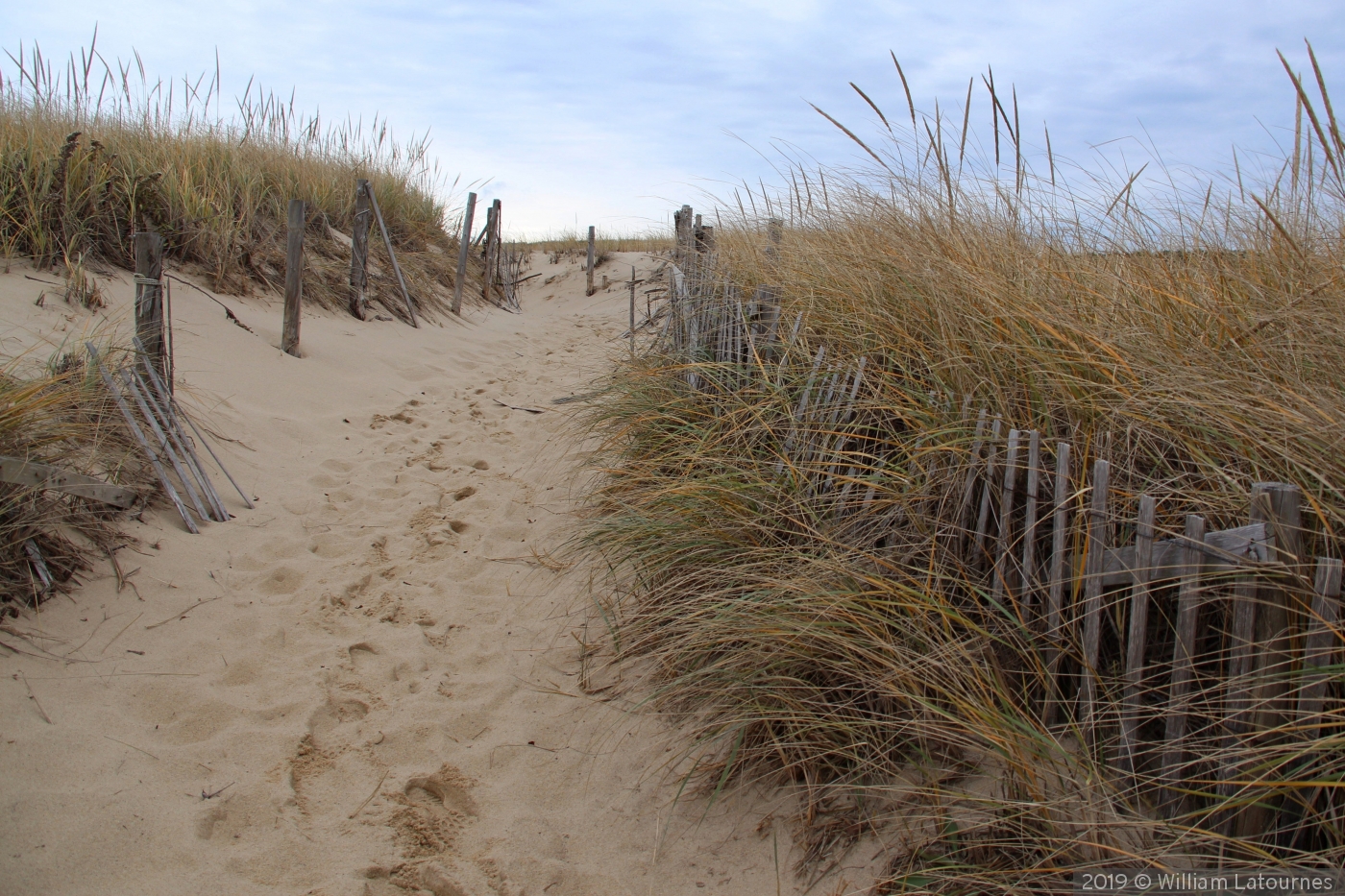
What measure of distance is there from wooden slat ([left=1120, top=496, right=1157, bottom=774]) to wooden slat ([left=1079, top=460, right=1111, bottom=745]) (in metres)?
0.07

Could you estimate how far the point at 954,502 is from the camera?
2.10 metres

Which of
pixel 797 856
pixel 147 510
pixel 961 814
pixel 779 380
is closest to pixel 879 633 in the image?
pixel 961 814

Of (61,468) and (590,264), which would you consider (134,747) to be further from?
(590,264)

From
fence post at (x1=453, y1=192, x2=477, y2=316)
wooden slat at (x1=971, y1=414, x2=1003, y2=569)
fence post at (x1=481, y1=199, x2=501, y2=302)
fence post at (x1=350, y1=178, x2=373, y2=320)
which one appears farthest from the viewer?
fence post at (x1=481, y1=199, x2=501, y2=302)

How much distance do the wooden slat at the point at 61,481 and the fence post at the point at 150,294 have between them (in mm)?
913

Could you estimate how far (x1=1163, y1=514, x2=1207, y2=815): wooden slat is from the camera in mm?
1448

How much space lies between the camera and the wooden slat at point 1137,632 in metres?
1.52

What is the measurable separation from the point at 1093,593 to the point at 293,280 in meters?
6.00

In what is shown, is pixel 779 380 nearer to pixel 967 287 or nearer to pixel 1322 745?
pixel 967 287

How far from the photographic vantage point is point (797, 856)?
1.75 metres

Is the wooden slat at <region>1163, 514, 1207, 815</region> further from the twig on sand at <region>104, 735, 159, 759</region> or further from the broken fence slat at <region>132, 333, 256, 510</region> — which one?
the broken fence slat at <region>132, 333, 256, 510</region>

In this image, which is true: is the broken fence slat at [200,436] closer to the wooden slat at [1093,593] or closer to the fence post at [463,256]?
the wooden slat at [1093,593]

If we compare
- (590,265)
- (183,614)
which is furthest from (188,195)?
(590,265)

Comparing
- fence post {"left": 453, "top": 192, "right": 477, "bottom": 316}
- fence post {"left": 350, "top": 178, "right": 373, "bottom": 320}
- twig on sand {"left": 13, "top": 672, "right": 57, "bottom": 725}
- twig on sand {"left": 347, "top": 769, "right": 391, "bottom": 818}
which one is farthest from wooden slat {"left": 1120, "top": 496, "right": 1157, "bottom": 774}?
fence post {"left": 453, "top": 192, "right": 477, "bottom": 316}
